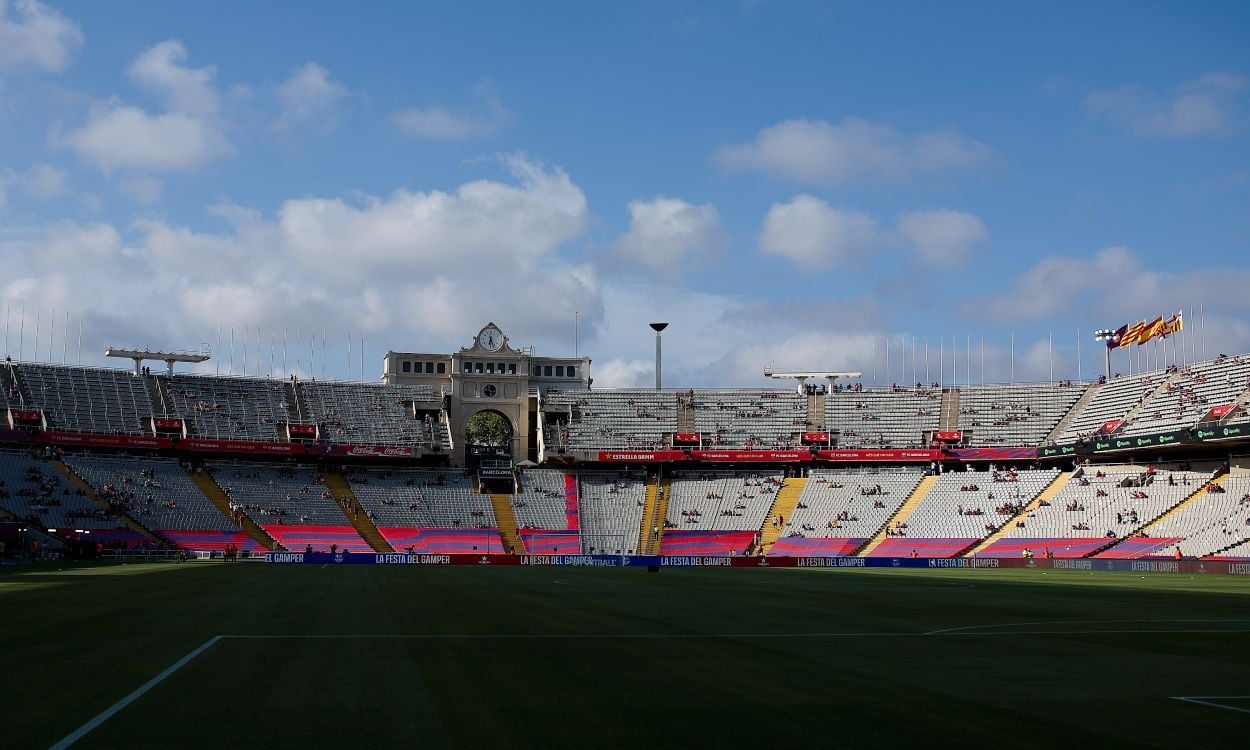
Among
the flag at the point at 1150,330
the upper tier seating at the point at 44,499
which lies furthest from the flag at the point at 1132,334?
the upper tier seating at the point at 44,499

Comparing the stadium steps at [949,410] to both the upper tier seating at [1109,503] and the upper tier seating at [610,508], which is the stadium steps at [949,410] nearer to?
the upper tier seating at [1109,503]

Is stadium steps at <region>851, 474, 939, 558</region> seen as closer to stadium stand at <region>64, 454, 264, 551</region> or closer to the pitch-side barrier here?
the pitch-side barrier

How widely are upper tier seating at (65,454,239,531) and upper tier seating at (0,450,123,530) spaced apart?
7.61 feet

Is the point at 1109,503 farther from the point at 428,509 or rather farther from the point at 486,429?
the point at 486,429

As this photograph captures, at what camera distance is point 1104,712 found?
1241cm

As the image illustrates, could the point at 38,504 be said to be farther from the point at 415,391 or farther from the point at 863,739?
the point at 863,739

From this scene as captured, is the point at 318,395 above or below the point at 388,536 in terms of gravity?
above

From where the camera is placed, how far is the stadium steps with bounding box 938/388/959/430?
110950 mm

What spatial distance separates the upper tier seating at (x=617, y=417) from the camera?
113812 mm

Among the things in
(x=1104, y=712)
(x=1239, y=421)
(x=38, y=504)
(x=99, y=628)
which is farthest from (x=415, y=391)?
(x=1104, y=712)

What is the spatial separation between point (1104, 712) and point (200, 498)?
9326 centimetres

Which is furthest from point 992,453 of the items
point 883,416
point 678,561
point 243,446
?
point 243,446

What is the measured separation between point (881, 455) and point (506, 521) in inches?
1488

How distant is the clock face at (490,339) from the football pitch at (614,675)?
290 feet
